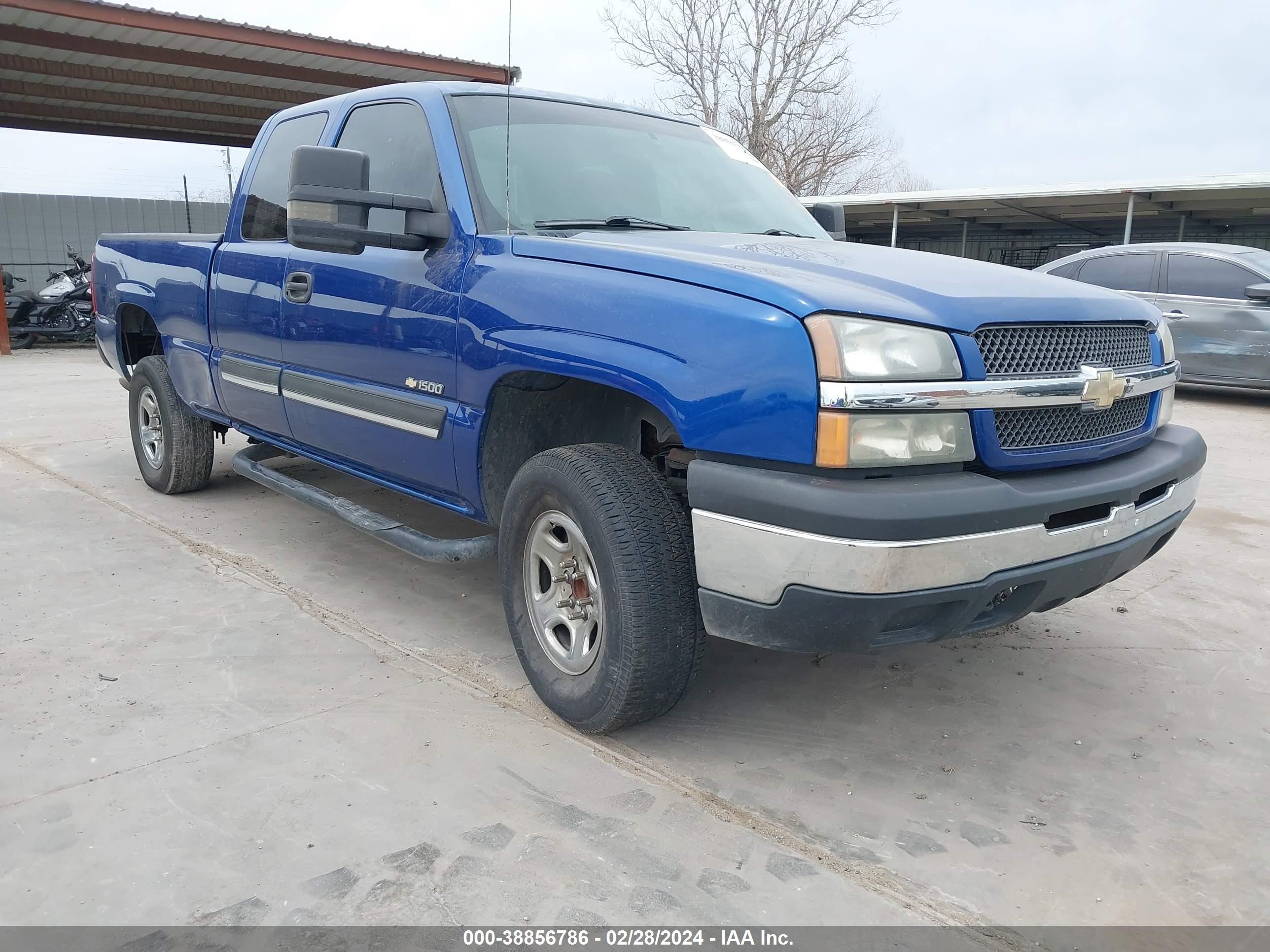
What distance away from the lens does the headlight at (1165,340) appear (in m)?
3.09

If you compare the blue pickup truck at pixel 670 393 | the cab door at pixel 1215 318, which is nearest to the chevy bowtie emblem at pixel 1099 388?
the blue pickup truck at pixel 670 393

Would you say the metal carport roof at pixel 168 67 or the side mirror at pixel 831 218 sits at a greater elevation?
the metal carport roof at pixel 168 67

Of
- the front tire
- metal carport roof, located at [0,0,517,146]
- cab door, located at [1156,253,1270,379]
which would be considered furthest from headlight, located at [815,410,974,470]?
metal carport roof, located at [0,0,517,146]

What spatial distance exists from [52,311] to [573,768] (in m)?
14.9

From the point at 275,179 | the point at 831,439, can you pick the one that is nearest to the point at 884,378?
the point at 831,439

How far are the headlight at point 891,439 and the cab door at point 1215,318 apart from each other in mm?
8121

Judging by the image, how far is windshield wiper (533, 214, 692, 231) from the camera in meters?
3.19

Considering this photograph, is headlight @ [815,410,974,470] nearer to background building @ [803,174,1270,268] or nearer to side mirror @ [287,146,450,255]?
side mirror @ [287,146,450,255]

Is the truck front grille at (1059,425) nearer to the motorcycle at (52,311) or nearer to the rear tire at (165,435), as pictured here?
the rear tire at (165,435)

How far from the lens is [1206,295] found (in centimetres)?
952

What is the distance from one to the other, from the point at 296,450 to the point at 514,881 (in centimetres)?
263

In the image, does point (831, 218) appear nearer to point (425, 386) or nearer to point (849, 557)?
point (425, 386)

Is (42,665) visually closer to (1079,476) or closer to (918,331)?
(918,331)
